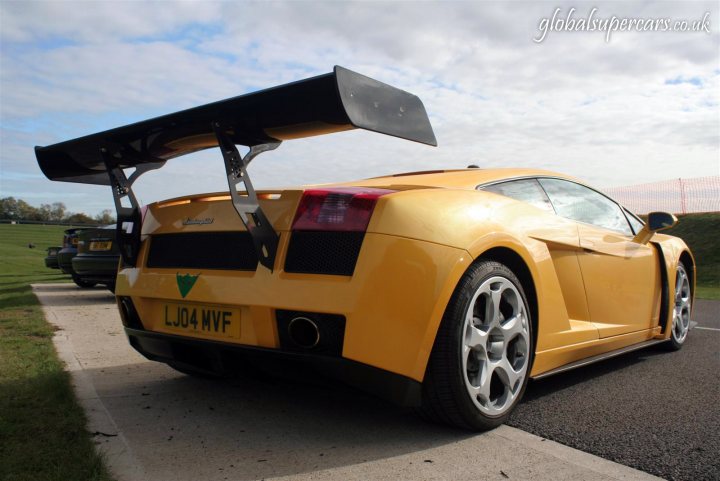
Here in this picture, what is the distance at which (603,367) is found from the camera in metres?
4.22

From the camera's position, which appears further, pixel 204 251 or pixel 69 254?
pixel 69 254

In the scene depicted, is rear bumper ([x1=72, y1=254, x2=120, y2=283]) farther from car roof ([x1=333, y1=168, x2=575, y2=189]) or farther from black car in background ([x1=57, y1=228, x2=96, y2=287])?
car roof ([x1=333, y1=168, x2=575, y2=189])

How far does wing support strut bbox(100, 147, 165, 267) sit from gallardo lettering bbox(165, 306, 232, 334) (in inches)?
18.9

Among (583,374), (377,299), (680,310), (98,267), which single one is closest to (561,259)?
(583,374)

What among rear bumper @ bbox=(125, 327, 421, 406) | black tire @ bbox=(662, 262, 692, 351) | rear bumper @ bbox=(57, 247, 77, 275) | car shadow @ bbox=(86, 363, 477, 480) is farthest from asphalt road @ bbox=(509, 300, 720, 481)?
rear bumper @ bbox=(57, 247, 77, 275)

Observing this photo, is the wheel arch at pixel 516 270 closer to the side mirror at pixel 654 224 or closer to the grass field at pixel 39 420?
the grass field at pixel 39 420

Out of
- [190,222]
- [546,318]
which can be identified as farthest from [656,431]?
[190,222]

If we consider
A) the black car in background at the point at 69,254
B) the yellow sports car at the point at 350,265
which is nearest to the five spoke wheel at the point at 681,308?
the yellow sports car at the point at 350,265

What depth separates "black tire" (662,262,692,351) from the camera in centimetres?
484

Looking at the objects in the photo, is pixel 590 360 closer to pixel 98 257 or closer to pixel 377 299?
pixel 377 299

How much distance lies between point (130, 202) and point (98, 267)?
6.11 meters

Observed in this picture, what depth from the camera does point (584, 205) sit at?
4.04 meters

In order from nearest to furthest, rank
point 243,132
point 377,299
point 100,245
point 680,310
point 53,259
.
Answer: point 377,299 < point 243,132 < point 680,310 < point 100,245 < point 53,259

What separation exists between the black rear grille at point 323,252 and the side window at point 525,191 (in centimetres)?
106
